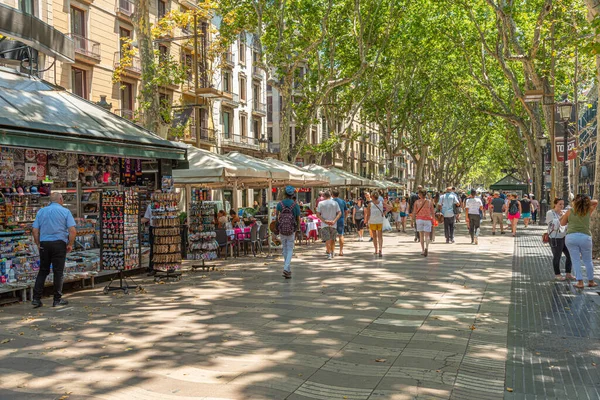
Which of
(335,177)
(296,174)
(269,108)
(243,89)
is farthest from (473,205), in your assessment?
(269,108)

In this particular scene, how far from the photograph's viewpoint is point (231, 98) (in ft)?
125

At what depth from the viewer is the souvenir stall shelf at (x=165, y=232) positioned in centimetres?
1062

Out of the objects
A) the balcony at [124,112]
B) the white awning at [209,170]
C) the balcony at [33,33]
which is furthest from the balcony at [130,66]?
the balcony at [33,33]

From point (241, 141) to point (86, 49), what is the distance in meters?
15.4

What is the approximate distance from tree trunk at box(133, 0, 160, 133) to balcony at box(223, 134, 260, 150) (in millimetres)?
22674

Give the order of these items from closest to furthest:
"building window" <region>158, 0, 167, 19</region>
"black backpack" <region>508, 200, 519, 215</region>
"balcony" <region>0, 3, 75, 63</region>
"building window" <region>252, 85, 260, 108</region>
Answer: "balcony" <region>0, 3, 75, 63</region>, "black backpack" <region>508, 200, 519, 215</region>, "building window" <region>158, 0, 167, 19</region>, "building window" <region>252, 85, 260, 108</region>

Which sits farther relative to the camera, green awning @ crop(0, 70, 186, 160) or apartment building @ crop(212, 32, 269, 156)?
apartment building @ crop(212, 32, 269, 156)

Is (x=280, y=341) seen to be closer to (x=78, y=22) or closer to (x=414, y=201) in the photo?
(x=414, y=201)

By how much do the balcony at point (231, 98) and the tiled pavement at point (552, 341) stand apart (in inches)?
1158

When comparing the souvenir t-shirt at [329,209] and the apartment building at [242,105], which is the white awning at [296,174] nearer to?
the souvenir t-shirt at [329,209]

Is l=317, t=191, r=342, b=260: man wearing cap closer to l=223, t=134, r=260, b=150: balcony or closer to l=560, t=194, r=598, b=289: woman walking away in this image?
l=560, t=194, r=598, b=289: woman walking away

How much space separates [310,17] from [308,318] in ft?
56.2

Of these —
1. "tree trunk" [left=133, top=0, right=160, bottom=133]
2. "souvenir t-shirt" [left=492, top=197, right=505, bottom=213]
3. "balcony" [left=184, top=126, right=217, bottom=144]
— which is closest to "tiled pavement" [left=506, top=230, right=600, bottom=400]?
"tree trunk" [left=133, top=0, right=160, bottom=133]

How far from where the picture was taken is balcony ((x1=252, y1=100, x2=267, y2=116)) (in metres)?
42.8
